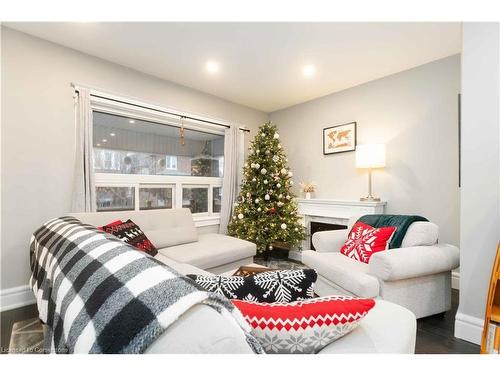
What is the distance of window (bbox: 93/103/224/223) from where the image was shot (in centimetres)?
314

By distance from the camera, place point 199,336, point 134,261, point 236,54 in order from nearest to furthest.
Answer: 1. point 199,336
2. point 134,261
3. point 236,54

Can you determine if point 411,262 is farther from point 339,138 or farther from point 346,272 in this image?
point 339,138

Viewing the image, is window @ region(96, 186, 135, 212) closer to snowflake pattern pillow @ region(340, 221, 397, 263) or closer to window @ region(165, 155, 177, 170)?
window @ region(165, 155, 177, 170)

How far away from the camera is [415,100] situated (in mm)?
3156

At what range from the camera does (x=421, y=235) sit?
227cm

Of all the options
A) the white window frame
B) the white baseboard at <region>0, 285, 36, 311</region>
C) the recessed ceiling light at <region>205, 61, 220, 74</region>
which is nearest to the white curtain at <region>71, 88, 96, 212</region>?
the white window frame

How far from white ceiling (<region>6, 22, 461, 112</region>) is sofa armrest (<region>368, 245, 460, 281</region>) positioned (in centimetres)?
197

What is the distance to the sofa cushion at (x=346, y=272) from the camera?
195cm

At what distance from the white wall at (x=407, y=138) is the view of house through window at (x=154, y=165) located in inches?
69.6

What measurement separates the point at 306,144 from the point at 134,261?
12.9 feet

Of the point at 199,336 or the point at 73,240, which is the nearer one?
the point at 199,336

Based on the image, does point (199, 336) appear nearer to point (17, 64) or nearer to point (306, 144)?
point (17, 64)
